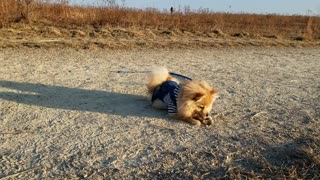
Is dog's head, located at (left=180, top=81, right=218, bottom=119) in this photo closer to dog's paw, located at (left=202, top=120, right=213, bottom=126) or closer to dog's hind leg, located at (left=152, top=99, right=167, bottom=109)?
dog's paw, located at (left=202, top=120, right=213, bottom=126)

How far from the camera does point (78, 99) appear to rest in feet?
13.6

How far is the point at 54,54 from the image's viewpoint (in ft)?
22.8

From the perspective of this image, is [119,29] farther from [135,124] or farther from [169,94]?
[135,124]

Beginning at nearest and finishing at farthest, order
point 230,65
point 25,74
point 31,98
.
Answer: point 31,98 → point 25,74 → point 230,65

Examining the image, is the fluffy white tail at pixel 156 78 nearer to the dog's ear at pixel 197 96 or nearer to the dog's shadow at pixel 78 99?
the dog's shadow at pixel 78 99

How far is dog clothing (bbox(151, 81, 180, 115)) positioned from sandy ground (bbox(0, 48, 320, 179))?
5.3 inches

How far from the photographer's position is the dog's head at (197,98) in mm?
3451

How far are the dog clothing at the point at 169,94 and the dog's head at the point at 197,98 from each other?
0.13 metres

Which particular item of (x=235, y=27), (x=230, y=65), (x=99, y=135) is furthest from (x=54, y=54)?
(x=235, y=27)

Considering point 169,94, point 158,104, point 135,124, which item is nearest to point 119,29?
point 158,104

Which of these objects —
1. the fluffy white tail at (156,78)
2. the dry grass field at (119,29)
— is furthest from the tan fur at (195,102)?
the dry grass field at (119,29)

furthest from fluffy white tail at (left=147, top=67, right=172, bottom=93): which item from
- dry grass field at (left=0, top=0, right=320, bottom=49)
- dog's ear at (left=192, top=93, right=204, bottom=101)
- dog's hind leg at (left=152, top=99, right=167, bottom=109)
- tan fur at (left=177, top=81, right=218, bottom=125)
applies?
dry grass field at (left=0, top=0, right=320, bottom=49)

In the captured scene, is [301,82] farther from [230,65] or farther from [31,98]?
[31,98]

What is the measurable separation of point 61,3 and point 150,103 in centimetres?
806
